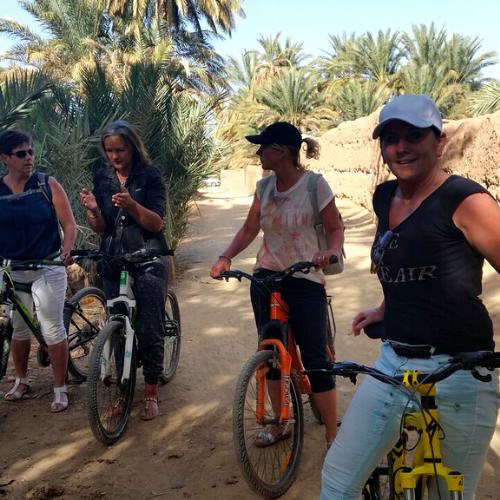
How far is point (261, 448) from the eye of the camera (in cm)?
334

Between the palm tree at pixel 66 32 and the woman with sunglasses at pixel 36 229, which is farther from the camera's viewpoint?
the palm tree at pixel 66 32

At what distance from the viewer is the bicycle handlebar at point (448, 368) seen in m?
1.64

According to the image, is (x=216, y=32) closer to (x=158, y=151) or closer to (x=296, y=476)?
(x=158, y=151)

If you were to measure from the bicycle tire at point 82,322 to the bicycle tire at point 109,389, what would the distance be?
0.74 meters

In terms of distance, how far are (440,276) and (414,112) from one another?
48 cm

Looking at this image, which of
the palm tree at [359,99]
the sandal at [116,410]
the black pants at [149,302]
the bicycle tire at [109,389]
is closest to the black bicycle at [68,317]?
the black pants at [149,302]

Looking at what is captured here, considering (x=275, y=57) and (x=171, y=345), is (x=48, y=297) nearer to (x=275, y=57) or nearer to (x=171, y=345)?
(x=171, y=345)

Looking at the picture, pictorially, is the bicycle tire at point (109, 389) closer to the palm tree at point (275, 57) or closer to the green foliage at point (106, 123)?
the green foliage at point (106, 123)

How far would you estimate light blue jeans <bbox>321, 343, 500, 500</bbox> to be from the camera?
1.82m

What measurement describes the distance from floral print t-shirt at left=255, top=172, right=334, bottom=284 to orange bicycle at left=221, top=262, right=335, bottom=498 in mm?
153

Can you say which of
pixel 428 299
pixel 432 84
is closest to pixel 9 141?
pixel 428 299

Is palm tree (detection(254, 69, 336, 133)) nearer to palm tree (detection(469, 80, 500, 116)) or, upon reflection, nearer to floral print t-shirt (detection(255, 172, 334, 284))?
palm tree (detection(469, 80, 500, 116))

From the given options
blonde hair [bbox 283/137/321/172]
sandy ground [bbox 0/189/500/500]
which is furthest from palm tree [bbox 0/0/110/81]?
blonde hair [bbox 283/137/321/172]

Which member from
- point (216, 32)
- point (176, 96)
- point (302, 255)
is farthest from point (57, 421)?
point (216, 32)
